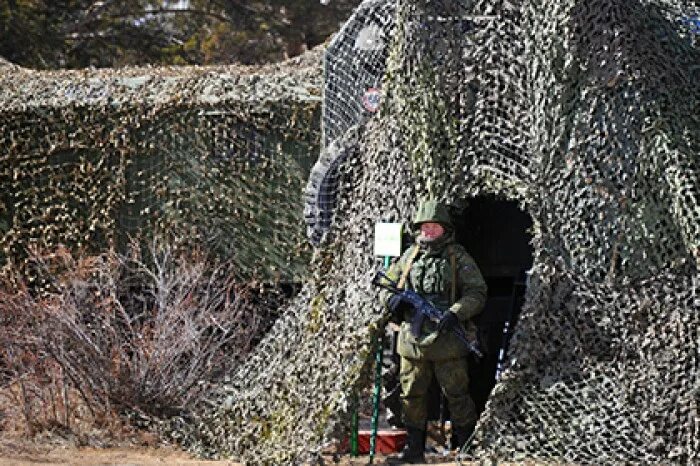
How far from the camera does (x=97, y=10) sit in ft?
74.6

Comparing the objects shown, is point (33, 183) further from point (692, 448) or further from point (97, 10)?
point (97, 10)

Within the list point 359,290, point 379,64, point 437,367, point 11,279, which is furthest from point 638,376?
point 11,279

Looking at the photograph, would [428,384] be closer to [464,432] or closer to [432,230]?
[464,432]

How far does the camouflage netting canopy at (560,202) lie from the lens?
374 inches

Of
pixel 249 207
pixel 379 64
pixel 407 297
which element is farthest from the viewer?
pixel 249 207

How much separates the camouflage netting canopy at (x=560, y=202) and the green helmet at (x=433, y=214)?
0.18 meters

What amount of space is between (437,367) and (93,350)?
2.69 metres

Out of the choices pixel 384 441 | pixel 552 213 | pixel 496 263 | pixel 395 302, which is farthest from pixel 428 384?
pixel 496 263

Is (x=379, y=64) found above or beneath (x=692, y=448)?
above

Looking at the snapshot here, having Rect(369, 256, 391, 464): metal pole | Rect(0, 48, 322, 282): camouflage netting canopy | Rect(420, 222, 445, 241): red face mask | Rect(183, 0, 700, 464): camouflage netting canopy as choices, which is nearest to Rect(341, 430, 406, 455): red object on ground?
Rect(369, 256, 391, 464): metal pole

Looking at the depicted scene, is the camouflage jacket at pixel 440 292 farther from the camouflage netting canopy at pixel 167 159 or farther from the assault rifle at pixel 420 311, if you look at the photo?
the camouflage netting canopy at pixel 167 159

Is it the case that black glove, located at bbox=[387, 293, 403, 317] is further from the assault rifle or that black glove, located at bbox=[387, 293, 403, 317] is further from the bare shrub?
the bare shrub

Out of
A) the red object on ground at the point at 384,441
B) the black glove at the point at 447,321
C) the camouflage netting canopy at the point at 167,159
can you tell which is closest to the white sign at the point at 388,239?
the black glove at the point at 447,321

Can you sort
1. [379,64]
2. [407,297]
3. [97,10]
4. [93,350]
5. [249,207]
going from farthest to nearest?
[97,10], [249,207], [379,64], [93,350], [407,297]
